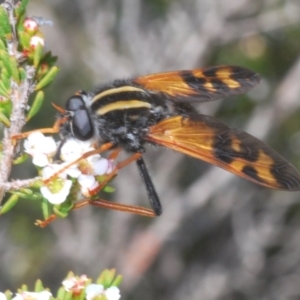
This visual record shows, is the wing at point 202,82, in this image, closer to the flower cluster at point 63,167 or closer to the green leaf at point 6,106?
the flower cluster at point 63,167

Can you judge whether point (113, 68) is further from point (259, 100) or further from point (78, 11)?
point (259, 100)

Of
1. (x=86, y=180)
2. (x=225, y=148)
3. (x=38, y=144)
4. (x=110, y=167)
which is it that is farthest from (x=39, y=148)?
(x=225, y=148)

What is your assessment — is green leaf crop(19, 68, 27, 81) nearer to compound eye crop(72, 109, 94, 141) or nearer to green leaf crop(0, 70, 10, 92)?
green leaf crop(0, 70, 10, 92)

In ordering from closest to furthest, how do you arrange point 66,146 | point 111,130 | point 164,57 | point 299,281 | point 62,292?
point 62,292, point 66,146, point 111,130, point 164,57, point 299,281

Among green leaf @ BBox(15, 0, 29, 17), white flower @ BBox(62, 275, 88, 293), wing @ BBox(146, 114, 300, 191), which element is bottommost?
white flower @ BBox(62, 275, 88, 293)

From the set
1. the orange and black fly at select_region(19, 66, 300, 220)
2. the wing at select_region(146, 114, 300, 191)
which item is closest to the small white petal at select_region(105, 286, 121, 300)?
the orange and black fly at select_region(19, 66, 300, 220)

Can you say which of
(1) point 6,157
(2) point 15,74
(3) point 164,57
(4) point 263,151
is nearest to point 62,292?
(1) point 6,157

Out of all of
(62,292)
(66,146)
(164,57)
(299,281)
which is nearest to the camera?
(62,292)
